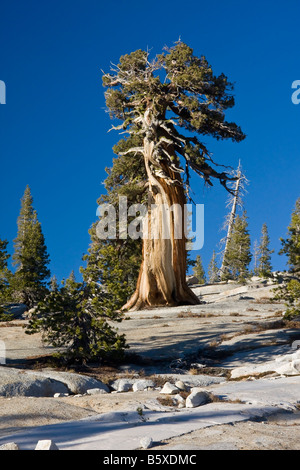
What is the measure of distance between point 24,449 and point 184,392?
375 cm

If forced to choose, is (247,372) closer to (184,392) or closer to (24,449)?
(184,392)

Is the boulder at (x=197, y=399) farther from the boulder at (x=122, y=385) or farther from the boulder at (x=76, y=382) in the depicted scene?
the boulder at (x=76, y=382)

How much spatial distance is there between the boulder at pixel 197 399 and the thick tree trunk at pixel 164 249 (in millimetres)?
18007

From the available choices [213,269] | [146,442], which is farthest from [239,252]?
[146,442]

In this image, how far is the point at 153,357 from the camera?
1279 centimetres

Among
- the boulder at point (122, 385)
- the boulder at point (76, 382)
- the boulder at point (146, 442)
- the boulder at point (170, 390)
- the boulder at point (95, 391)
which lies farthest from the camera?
the boulder at point (122, 385)

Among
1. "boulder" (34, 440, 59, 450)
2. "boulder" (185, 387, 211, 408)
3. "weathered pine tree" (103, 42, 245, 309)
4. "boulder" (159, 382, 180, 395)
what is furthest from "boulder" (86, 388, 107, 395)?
"weathered pine tree" (103, 42, 245, 309)

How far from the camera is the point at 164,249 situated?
2561cm

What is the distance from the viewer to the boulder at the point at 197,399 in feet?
22.1

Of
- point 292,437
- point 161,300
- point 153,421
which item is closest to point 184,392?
point 153,421

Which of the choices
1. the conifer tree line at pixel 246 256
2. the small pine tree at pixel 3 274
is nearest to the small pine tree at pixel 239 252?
the conifer tree line at pixel 246 256

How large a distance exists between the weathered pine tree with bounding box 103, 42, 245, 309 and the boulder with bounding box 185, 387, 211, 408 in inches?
698

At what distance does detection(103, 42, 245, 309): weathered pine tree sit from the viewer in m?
24.8

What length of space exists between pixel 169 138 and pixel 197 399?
67.6 ft
